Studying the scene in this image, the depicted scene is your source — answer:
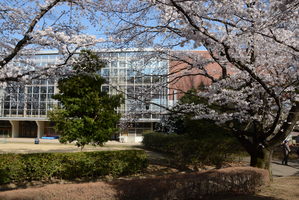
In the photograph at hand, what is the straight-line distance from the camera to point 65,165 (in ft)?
31.1

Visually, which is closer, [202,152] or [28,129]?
[202,152]

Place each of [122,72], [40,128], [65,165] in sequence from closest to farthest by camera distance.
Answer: [65,165], [122,72], [40,128]

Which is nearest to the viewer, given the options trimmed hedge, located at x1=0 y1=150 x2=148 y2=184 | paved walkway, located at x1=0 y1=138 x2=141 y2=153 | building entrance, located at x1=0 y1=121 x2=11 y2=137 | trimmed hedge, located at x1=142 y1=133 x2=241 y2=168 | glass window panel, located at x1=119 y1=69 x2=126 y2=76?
trimmed hedge, located at x1=0 y1=150 x2=148 y2=184

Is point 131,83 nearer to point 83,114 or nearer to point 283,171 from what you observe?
point 83,114

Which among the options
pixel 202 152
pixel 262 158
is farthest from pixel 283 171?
pixel 262 158

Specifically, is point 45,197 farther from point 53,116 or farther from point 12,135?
point 12,135

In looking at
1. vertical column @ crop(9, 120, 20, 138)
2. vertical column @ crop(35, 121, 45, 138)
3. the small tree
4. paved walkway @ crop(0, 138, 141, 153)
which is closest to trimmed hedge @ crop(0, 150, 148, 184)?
the small tree

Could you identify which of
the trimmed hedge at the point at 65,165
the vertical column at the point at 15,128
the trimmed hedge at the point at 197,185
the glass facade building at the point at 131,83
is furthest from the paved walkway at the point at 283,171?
the vertical column at the point at 15,128

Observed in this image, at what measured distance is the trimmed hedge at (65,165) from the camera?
8797 millimetres

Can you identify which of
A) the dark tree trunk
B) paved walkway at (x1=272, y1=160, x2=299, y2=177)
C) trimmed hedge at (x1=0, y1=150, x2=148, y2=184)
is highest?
the dark tree trunk

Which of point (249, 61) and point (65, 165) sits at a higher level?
point (249, 61)

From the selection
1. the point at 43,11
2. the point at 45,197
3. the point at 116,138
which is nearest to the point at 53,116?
the point at 43,11

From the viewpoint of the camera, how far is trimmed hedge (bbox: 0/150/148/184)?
346 inches

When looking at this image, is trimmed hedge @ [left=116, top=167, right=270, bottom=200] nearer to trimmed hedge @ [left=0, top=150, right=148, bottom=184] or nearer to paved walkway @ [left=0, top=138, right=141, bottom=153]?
trimmed hedge @ [left=0, top=150, right=148, bottom=184]
